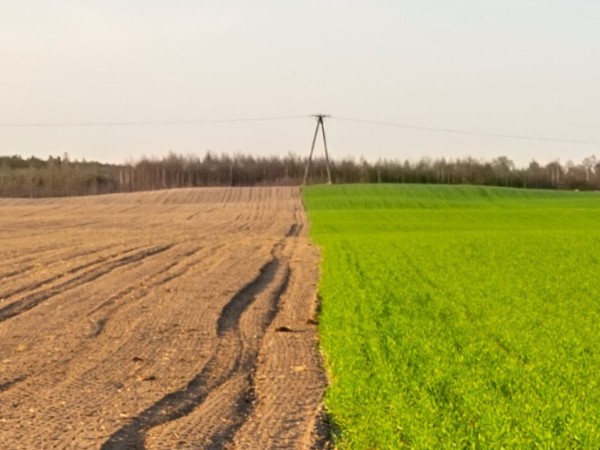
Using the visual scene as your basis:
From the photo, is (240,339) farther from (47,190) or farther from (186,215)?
(47,190)

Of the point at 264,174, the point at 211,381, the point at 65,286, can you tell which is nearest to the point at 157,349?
the point at 211,381

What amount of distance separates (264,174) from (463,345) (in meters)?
101

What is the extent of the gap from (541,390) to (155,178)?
106387 millimetres

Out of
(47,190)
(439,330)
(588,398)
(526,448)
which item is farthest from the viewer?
(47,190)

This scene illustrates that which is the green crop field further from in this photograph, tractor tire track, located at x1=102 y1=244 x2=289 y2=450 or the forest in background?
the forest in background

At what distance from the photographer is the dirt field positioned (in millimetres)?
9930

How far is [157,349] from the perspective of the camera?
14.6m

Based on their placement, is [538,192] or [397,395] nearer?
[397,395]

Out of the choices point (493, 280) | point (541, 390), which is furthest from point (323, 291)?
point (541, 390)

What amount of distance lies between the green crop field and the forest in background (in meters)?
73.1

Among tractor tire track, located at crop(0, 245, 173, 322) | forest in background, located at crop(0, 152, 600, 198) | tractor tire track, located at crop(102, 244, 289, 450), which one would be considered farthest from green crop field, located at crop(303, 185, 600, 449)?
forest in background, located at crop(0, 152, 600, 198)

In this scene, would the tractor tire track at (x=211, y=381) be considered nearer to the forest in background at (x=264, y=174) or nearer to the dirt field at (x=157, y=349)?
the dirt field at (x=157, y=349)

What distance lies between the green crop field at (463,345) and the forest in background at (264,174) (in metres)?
73.1

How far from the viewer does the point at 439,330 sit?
15.8 meters
